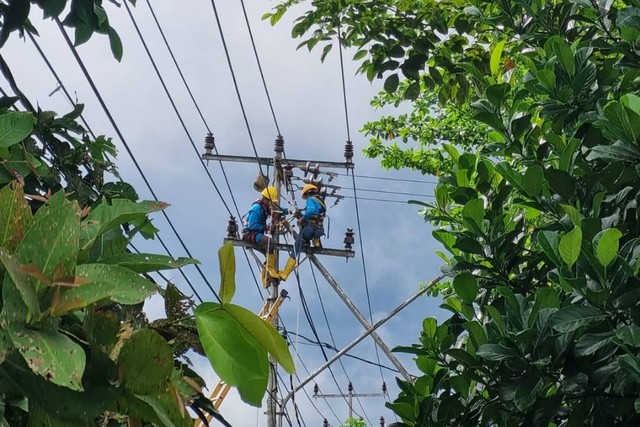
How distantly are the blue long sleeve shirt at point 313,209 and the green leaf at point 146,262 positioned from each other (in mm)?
11515

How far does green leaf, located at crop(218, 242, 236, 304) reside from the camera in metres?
0.70

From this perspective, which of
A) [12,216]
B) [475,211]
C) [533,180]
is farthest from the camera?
[475,211]

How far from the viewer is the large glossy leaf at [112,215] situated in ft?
2.54

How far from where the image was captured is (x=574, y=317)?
6.25 ft

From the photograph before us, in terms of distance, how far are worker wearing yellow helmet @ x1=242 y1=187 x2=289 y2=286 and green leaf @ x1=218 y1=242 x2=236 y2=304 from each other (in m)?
11.8

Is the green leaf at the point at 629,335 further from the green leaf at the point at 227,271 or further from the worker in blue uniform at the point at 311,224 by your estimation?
the worker in blue uniform at the point at 311,224

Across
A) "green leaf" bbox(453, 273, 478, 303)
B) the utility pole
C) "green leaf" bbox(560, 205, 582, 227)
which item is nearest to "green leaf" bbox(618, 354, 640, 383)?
"green leaf" bbox(560, 205, 582, 227)

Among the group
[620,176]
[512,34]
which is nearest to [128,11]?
[512,34]

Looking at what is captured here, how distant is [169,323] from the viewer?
2.63 ft

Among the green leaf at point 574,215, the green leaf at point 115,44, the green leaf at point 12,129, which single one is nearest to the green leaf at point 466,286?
the green leaf at point 574,215

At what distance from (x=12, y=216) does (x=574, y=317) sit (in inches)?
60.9

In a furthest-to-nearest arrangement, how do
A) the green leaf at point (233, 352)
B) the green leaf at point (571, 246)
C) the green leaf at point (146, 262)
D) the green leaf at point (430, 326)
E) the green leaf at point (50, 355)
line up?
the green leaf at point (430, 326) < the green leaf at point (571, 246) < the green leaf at point (146, 262) < the green leaf at point (233, 352) < the green leaf at point (50, 355)

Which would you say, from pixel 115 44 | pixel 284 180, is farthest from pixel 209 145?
pixel 115 44

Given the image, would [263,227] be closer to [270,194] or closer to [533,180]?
[270,194]
